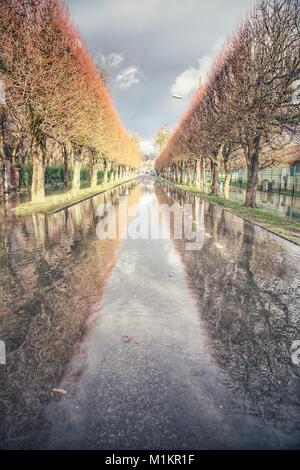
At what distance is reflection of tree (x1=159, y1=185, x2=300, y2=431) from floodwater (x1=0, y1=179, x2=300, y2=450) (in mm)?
20

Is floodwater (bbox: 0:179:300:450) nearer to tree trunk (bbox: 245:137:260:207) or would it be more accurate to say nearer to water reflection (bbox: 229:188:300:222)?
water reflection (bbox: 229:188:300:222)

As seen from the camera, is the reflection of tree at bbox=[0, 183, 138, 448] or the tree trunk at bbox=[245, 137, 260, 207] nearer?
the reflection of tree at bbox=[0, 183, 138, 448]

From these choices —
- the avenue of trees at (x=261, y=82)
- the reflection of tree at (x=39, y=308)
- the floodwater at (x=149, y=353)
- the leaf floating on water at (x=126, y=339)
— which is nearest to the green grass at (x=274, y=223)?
the avenue of trees at (x=261, y=82)

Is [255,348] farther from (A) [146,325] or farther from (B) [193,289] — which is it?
(B) [193,289]

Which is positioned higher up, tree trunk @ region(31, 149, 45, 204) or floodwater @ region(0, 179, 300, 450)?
tree trunk @ region(31, 149, 45, 204)

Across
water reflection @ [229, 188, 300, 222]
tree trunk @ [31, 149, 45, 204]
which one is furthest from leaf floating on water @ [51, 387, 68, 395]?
tree trunk @ [31, 149, 45, 204]


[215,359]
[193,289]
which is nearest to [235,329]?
[215,359]

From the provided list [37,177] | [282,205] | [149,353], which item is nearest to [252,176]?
[282,205]

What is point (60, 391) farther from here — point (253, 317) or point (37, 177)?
point (37, 177)

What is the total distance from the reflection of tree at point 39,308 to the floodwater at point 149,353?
0.06 feet

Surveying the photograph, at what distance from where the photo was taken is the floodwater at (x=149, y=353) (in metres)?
2.82

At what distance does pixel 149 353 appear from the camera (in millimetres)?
4031

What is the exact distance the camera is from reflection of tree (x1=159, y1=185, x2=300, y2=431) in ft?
10.8

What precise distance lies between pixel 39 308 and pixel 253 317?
3.50m
